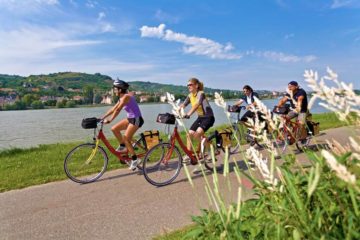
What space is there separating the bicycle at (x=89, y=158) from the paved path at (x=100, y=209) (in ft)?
0.91

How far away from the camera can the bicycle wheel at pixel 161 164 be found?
6406mm

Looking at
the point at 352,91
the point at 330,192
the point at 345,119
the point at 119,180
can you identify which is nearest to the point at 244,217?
the point at 330,192

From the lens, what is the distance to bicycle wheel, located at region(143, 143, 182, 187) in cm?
641

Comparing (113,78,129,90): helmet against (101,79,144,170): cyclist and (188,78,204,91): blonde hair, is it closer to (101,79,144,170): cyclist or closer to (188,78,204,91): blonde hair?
(101,79,144,170): cyclist

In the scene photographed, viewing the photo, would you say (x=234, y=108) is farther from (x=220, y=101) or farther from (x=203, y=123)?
(x=220, y=101)

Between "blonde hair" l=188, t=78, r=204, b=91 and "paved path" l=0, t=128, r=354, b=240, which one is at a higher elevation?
"blonde hair" l=188, t=78, r=204, b=91

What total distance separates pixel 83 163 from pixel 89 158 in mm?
229

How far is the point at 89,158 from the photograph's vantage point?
23.1ft

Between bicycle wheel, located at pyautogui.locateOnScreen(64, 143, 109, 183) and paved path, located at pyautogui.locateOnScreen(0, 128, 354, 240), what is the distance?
0.24 meters

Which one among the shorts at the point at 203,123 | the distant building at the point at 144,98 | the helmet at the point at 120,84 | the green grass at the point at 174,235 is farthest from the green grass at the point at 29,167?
the distant building at the point at 144,98

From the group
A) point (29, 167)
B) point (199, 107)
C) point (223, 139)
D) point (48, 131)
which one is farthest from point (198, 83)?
point (48, 131)

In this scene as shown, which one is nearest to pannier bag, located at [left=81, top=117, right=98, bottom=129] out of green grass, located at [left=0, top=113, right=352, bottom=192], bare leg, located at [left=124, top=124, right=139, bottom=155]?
bare leg, located at [left=124, top=124, right=139, bottom=155]

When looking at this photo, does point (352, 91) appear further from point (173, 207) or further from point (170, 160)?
point (170, 160)

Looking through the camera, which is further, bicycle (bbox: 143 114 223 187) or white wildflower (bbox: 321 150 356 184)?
bicycle (bbox: 143 114 223 187)
